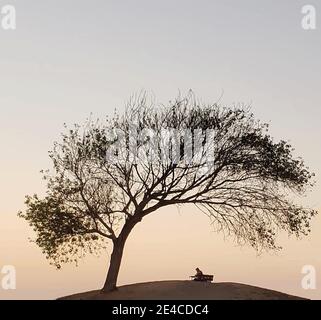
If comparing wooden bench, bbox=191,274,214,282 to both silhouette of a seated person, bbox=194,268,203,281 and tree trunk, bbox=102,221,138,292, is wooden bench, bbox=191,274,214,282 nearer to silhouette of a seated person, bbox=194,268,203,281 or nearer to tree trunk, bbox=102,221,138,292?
silhouette of a seated person, bbox=194,268,203,281

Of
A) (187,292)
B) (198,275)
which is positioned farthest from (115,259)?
(187,292)

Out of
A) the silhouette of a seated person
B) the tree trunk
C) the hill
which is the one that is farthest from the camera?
the silhouette of a seated person

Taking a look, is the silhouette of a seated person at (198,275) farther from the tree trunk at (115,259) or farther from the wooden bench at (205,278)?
the tree trunk at (115,259)

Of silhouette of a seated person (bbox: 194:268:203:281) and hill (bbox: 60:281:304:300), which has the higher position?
silhouette of a seated person (bbox: 194:268:203:281)

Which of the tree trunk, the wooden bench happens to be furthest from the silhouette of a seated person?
the tree trunk

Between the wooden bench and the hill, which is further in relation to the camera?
the wooden bench

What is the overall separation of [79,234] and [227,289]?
36.3ft

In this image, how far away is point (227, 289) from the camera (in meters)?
46.4

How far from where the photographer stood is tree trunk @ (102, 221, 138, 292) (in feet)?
158

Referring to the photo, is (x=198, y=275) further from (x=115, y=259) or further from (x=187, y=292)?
(x=115, y=259)

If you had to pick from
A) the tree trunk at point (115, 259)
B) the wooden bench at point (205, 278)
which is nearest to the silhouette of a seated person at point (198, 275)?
the wooden bench at point (205, 278)

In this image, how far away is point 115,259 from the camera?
48.2 metres
